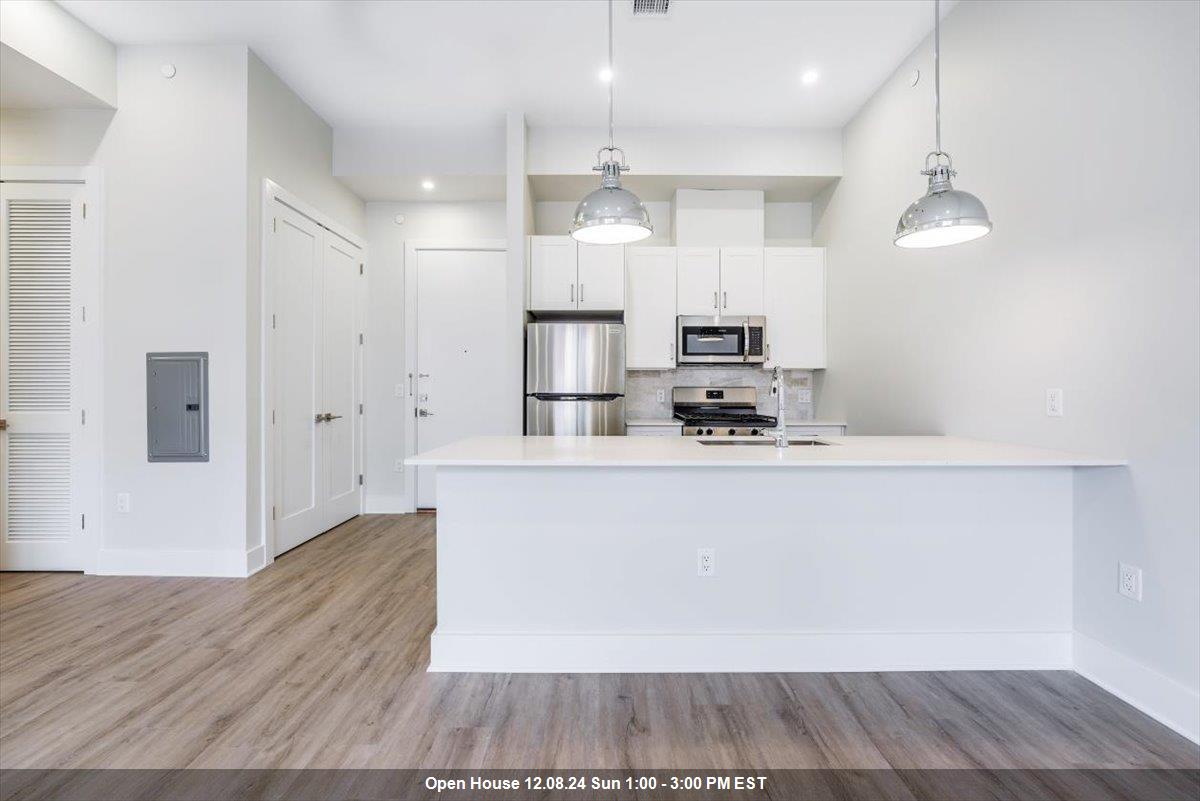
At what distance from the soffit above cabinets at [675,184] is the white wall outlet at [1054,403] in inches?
102

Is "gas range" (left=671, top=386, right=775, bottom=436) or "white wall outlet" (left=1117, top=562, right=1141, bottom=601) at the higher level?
"gas range" (left=671, top=386, right=775, bottom=436)

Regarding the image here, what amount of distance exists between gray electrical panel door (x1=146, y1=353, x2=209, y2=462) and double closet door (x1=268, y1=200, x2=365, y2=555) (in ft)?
1.32

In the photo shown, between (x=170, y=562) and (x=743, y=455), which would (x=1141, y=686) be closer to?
(x=743, y=455)

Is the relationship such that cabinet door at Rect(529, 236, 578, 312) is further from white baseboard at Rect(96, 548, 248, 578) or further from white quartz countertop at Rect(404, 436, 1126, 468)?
white baseboard at Rect(96, 548, 248, 578)

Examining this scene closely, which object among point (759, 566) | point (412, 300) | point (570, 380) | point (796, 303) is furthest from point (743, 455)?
point (412, 300)

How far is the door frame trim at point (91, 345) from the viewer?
3.48 m

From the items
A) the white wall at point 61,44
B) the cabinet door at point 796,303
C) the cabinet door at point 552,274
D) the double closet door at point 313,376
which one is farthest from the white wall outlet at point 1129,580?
the white wall at point 61,44

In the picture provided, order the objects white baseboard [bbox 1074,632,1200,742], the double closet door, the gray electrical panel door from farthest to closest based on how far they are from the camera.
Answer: the double closet door < the gray electrical panel door < white baseboard [bbox 1074,632,1200,742]

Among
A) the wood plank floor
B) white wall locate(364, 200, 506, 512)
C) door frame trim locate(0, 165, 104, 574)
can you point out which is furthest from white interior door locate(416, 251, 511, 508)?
the wood plank floor

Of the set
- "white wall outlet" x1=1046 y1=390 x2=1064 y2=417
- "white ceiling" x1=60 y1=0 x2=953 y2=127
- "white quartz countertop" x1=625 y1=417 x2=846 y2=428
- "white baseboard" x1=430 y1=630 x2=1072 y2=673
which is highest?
"white ceiling" x1=60 y1=0 x2=953 y2=127

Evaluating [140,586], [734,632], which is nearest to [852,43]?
[734,632]

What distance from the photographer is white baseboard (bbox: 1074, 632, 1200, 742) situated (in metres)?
1.91

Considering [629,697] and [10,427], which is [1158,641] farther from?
[10,427]

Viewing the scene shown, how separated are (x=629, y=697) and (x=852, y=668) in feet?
3.12
